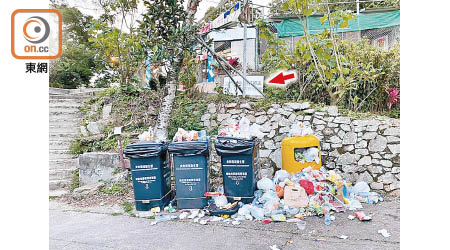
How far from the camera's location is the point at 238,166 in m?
4.31

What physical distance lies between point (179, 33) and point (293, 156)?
115 inches

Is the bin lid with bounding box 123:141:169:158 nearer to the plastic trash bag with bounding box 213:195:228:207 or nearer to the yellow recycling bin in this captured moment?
the plastic trash bag with bounding box 213:195:228:207

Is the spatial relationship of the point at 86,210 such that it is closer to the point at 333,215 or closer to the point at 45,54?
the point at 45,54

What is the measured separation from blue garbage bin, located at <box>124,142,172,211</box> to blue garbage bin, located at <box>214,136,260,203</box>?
0.90m

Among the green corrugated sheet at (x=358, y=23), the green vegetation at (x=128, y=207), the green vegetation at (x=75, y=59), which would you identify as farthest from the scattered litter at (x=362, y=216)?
the green vegetation at (x=75, y=59)

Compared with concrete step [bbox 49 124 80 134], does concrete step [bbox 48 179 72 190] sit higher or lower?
lower

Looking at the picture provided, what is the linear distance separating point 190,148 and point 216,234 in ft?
4.12

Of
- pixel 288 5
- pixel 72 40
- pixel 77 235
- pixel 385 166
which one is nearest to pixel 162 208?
pixel 77 235

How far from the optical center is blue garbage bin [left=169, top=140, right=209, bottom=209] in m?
4.30

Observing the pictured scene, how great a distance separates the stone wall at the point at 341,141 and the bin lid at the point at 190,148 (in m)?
1.44

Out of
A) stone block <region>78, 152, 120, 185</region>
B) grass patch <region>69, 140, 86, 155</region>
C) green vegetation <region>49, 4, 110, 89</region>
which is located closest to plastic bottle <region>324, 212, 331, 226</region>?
Answer: stone block <region>78, 152, 120, 185</region>

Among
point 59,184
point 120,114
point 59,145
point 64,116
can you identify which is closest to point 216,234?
point 59,184

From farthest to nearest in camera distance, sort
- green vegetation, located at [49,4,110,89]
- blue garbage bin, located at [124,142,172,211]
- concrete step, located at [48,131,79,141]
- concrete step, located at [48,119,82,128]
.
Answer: green vegetation, located at [49,4,110,89], concrete step, located at [48,119,82,128], concrete step, located at [48,131,79,141], blue garbage bin, located at [124,142,172,211]

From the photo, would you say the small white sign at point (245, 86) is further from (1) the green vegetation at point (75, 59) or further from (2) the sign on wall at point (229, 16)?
(1) the green vegetation at point (75, 59)
